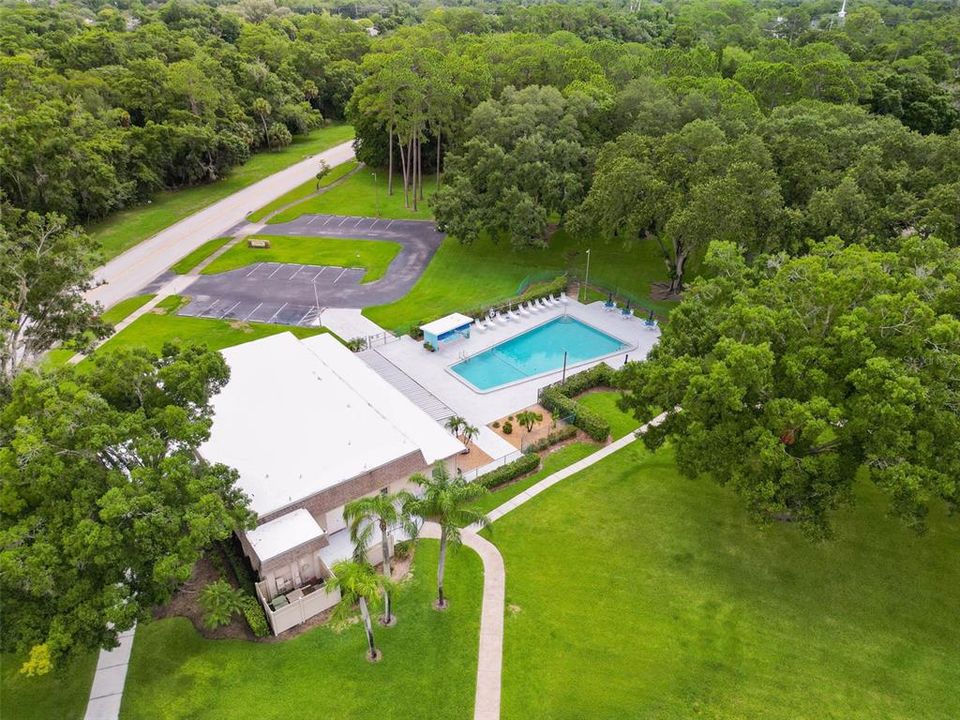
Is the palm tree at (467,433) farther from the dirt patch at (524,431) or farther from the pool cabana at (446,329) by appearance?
the pool cabana at (446,329)

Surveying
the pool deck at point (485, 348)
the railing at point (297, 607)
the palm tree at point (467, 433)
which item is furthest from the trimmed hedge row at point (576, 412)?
the railing at point (297, 607)

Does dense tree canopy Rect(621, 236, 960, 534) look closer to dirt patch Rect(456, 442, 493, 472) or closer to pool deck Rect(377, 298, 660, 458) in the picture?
dirt patch Rect(456, 442, 493, 472)

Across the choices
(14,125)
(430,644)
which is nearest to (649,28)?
(14,125)

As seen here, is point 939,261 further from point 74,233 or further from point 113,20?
point 113,20

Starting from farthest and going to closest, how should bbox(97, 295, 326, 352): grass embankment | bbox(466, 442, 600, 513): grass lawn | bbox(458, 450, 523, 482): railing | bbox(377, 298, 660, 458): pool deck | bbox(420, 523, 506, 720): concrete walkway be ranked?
bbox(97, 295, 326, 352): grass embankment
bbox(377, 298, 660, 458): pool deck
bbox(458, 450, 523, 482): railing
bbox(466, 442, 600, 513): grass lawn
bbox(420, 523, 506, 720): concrete walkway

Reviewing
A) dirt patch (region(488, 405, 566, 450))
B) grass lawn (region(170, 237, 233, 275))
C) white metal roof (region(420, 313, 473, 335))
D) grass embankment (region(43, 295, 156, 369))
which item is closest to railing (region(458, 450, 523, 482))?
dirt patch (region(488, 405, 566, 450))

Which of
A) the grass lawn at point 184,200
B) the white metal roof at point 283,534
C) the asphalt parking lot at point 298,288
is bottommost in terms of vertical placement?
the asphalt parking lot at point 298,288
